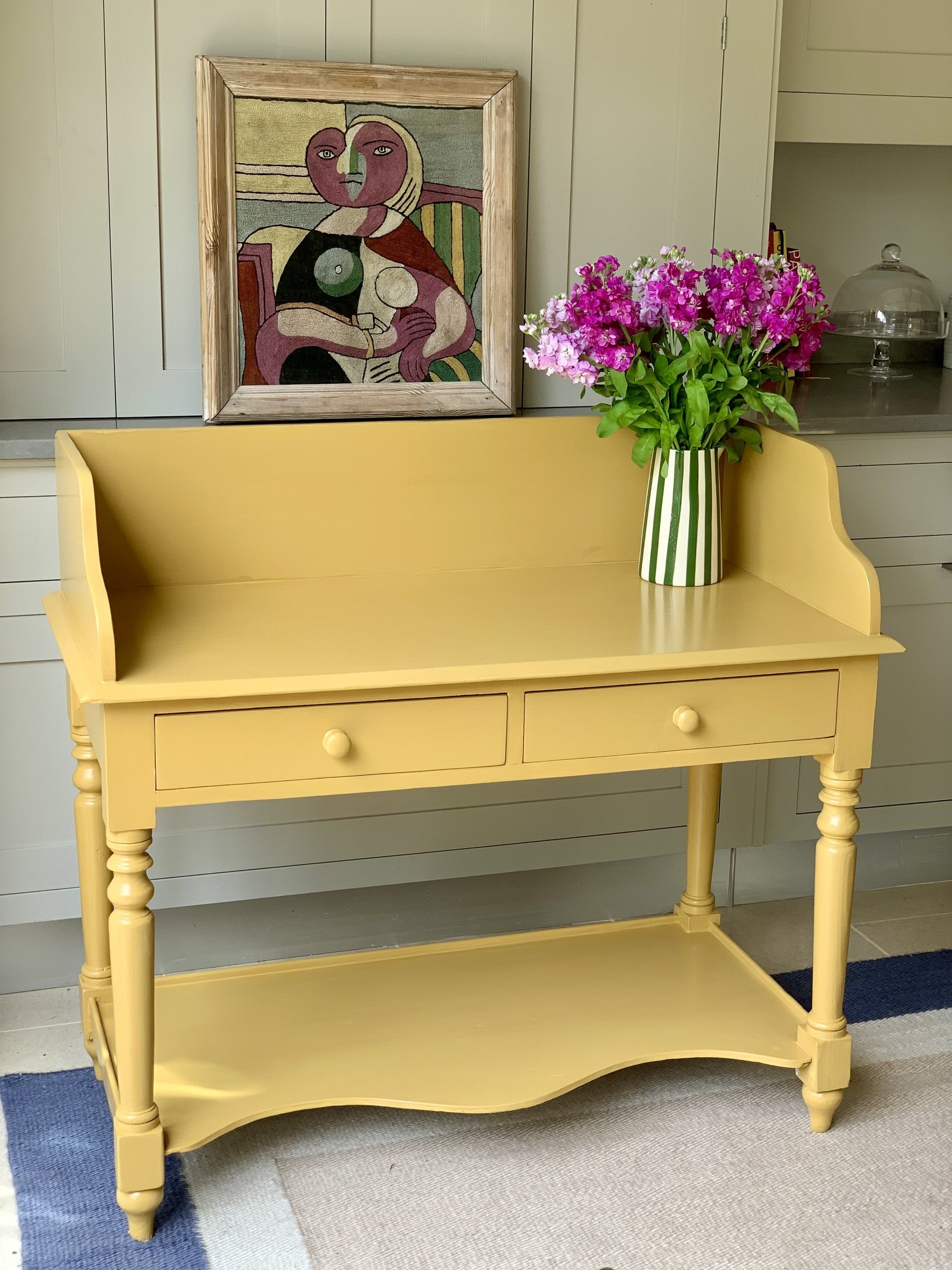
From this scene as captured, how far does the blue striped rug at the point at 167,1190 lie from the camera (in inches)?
71.0

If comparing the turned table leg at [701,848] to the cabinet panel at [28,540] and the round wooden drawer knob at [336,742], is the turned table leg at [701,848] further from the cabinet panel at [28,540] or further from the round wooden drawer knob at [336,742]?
the cabinet panel at [28,540]

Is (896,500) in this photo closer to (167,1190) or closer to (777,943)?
(777,943)

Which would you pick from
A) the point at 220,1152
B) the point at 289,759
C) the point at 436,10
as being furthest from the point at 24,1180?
the point at 436,10

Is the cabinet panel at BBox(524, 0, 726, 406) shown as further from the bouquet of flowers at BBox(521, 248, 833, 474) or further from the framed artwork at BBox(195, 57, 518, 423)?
the bouquet of flowers at BBox(521, 248, 833, 474)

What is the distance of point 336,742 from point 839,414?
4.27 ft

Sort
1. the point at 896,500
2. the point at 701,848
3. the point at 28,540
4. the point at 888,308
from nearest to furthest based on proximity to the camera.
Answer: the point at 28,540 < the point at 701,848 < the point at 896,500 < the point at 888,308

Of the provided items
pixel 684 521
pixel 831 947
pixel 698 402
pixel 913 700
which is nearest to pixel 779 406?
pixel 698 402

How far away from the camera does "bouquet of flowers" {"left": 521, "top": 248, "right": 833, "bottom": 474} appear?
1.94 meters

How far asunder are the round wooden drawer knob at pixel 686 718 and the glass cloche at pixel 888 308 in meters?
1.49

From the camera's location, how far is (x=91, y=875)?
6.94ft

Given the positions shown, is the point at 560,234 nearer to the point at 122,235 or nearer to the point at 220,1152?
the point at 122,235

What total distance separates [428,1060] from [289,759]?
61 cm

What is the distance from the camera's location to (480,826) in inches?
100

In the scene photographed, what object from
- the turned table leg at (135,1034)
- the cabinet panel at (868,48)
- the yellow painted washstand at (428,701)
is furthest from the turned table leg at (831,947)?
the cabinet panel at (868,48)
